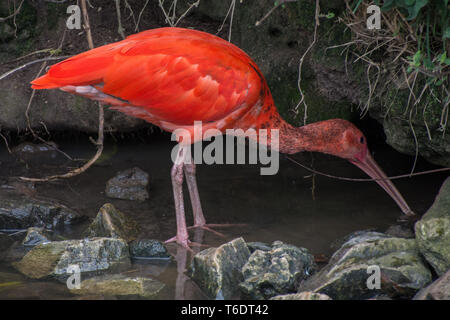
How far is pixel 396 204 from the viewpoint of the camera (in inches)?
181

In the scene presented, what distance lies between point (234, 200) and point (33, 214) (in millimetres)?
1500

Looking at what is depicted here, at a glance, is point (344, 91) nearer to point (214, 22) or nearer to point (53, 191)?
point (214, 22)

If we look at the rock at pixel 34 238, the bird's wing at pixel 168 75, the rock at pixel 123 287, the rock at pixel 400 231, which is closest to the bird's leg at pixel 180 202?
the bird's wing at pixel 168 75

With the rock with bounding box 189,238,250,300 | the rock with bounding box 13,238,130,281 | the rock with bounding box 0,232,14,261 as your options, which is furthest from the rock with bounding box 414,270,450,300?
the rock with bounding box 0,232,14,261

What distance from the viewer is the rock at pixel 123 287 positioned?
3.31 meters

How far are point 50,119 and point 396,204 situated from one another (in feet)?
10.1

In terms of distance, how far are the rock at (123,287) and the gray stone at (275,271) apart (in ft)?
1.60

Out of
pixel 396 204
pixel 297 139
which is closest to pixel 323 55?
pixel 297 139

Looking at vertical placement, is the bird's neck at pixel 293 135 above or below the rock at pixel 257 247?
above

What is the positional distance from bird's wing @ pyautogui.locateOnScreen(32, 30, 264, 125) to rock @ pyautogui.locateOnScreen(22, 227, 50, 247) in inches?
37.0

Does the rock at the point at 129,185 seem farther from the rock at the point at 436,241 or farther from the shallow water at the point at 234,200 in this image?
the rock at the point at 436,241

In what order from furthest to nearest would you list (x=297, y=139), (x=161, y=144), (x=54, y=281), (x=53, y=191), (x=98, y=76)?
(x=161, y=144) < (x=53, y=191) < (x=297, y=139) < (x=98, y=76) < (x=54, y=281)

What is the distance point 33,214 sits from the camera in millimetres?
4285

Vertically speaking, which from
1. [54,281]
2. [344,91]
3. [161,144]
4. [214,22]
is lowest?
[54,281]
